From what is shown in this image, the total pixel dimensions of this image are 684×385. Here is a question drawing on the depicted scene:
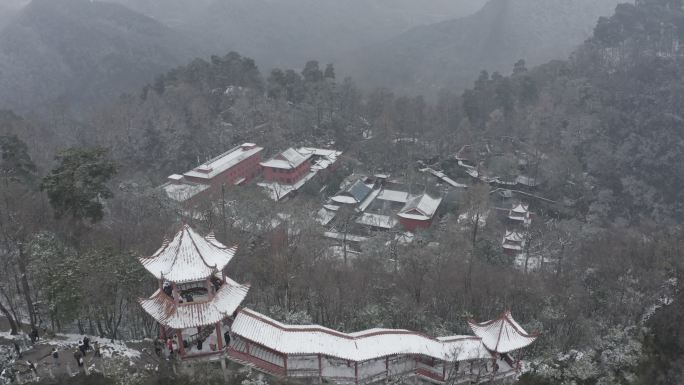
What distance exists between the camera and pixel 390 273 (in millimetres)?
22297

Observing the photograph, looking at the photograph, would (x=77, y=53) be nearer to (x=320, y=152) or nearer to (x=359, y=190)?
(x=320, y=152)

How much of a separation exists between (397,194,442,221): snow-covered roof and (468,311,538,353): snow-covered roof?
66.3 ft

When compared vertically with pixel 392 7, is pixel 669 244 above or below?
below

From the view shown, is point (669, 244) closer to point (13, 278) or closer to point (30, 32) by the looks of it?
point (13, 278)

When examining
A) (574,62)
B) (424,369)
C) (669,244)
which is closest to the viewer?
(424,369)

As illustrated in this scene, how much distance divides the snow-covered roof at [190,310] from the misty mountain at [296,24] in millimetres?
87039

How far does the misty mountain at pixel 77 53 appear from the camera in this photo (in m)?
71.7

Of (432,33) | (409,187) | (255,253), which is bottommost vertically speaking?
(409,187)

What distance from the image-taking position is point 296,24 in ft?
372

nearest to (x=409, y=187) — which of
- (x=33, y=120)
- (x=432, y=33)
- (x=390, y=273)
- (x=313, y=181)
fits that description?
(x=313, y=181)

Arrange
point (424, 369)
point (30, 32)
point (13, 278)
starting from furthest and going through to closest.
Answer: point (30, 32)
point (13, 278)
point (424, 369)

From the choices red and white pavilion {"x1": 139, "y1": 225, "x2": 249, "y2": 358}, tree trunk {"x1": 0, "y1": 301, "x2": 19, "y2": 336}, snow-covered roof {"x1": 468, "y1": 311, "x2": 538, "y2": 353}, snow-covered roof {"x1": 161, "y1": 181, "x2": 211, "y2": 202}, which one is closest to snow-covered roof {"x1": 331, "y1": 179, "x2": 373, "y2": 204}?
snow-covered roof {"x1": 161, "y1": 181, "x2": 211, "y2": 202}

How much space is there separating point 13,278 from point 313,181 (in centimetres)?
2588

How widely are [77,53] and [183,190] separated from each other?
55.5 meters
